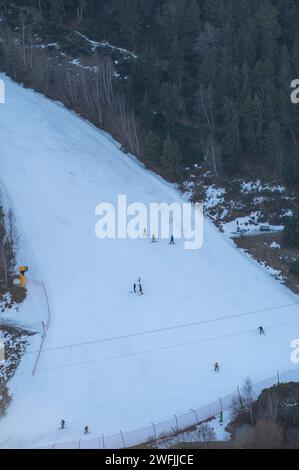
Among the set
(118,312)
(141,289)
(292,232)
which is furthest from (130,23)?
(118,312)

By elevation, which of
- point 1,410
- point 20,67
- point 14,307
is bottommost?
Answer: point 1,410

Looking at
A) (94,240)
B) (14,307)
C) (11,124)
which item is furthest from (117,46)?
(14,307)

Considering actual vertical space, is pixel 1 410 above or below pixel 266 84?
below

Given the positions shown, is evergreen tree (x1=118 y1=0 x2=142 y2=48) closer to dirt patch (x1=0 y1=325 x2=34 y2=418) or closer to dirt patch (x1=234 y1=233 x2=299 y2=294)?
dirt patch (x1=234 y1=233 x2=299 y2=294)

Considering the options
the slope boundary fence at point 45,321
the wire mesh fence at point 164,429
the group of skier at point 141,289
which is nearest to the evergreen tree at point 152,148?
the group of skier at point 141,289

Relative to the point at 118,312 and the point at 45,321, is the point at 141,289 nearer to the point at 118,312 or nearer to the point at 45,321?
the point at 118,312

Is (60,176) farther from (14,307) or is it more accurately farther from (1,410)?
(1,410)

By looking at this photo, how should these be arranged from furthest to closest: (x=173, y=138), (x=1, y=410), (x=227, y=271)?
(x=173, y=138), (x=227, y=271), (x=1, y=410)

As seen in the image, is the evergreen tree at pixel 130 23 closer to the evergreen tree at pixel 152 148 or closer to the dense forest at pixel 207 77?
the dense forest at pixel 207 77
